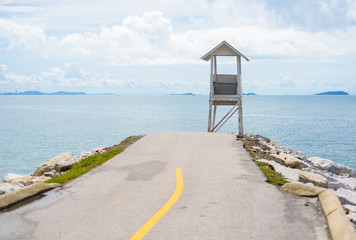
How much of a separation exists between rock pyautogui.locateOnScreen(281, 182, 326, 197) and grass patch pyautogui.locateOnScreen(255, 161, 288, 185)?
86cm

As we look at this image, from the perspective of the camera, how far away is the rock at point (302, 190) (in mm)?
8242

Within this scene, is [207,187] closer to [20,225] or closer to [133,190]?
[133,190]

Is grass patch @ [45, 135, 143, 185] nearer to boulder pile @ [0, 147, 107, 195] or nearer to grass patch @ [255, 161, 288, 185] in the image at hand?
boulder pile @ [0, 147, 107, 195]

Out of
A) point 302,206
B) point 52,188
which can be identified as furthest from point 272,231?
point 52,188

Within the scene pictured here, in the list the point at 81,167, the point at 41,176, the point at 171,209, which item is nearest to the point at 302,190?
Answer: the point at 171,209

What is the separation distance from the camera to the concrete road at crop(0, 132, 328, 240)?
605 cm

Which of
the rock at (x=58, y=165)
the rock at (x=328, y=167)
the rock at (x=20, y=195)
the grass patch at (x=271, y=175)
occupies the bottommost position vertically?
the rock at (x=328, y=167)

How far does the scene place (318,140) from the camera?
2144 inches

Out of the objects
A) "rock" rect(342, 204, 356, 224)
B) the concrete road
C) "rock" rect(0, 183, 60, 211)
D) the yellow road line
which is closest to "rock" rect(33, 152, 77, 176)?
the concrete road

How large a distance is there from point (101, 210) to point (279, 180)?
5.03 m

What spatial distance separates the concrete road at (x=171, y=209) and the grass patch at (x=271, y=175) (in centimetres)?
30

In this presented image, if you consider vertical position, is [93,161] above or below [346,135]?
above

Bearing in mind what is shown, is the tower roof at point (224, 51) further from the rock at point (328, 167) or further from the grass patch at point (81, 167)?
the grass patch at point (81, 167)

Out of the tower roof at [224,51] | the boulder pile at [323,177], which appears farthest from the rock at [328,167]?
the tower roof at [224,51]
